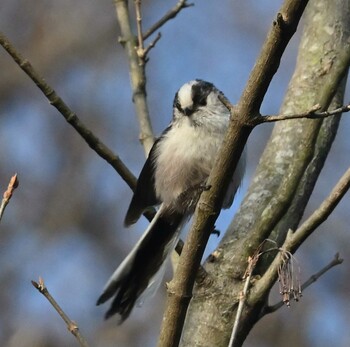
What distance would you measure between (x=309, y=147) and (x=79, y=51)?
5169 mm

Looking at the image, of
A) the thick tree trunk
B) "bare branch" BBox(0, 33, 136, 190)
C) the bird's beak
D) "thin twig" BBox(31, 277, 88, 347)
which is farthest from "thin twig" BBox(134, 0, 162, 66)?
"thin twig" BBox(31, 277, 88, 347)

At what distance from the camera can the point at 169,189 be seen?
3139mm

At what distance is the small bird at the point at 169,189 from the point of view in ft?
9.27

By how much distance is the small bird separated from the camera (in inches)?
111

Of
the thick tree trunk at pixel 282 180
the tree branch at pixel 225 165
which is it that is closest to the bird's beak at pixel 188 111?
the thick tree trunk at pixel 282 180

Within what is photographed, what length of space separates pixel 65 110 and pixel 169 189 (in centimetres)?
88

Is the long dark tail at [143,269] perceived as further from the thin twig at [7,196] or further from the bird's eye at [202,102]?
the thin twig at [7,196]

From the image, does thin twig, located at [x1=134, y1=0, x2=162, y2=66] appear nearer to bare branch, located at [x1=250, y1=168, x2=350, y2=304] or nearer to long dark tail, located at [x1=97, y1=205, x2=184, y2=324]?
long dark tail, located at [x1=97, y1=205, x2=184, y2=324]

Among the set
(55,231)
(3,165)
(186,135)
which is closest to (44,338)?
(55,231)

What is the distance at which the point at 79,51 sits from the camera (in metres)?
7.46

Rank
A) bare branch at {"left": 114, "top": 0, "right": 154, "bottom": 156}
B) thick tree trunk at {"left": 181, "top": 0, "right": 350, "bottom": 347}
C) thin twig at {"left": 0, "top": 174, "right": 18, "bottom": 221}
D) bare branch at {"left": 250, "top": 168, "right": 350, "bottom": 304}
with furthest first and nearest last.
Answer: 1. bare branch at {"left": 114, "top": 0, "right": 154, "bottom": 156}
2. thick tree trunk at {"left": 181, "top": 0, "right": 350, "bottom": 347}
3. bare branch at {"left": 250, "top": 168, "right": 350, "bottom": 304}
4. thin twig at {"left": 0, "top": 174, "right": 18, "bottom": 221}

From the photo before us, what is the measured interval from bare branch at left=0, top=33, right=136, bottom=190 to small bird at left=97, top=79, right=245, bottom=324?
1.62ft

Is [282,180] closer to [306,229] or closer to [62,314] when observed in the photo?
[306,229]

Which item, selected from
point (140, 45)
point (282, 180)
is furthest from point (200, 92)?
point (282, 180)
